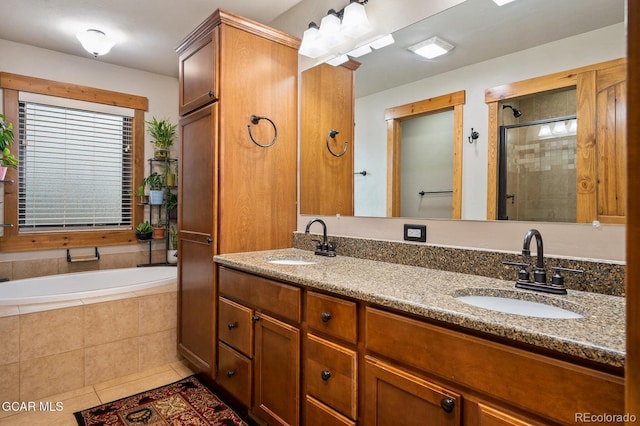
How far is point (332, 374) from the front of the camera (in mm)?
1285

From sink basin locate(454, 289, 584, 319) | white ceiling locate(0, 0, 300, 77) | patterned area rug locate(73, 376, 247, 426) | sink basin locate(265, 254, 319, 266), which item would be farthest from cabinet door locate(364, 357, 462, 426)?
white ceiling locate(0, 0, 300, 77)

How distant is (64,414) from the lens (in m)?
1.94

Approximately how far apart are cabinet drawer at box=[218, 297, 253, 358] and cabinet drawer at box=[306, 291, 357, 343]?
1.56ft

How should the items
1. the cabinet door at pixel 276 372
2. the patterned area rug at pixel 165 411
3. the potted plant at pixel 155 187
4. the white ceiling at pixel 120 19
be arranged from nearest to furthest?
the cabinet door at pixel 276 372 < the patterned area rug at pixel 165 411 < the white ceiling at pixel 120 19 < the potted plant at pixel 155 187

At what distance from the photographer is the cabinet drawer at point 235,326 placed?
5.72 ft

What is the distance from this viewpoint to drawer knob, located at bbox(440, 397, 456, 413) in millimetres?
933

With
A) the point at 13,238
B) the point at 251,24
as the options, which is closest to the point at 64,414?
the point at 13,238

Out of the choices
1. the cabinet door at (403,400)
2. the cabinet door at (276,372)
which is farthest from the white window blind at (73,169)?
the cabinet door at (403,400)

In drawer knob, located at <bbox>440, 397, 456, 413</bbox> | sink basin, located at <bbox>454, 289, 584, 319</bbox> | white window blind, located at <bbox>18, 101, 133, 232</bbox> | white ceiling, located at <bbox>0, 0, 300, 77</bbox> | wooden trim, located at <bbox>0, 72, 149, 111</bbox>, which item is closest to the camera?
drawer knob, located at <bbox>440, 397, 456, 413</bbox>

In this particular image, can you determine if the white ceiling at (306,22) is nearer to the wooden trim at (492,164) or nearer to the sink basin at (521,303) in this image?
the wooden trim at (492,164)

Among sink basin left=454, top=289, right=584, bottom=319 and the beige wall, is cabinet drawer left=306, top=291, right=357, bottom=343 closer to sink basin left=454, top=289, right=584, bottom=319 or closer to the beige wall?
sink basin left=454, top=289, right=584, bottom=319

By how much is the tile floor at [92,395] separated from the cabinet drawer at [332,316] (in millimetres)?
1512

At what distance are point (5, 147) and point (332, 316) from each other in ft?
9.96

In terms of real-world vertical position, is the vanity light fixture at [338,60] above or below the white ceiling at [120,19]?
below
